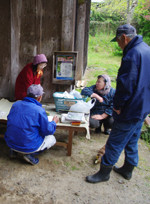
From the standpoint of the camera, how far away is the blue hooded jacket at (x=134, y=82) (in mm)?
2318

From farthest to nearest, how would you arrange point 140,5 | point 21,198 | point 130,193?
point 140,5
point 130,193
point 21,198

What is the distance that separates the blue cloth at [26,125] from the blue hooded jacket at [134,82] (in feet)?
3.58

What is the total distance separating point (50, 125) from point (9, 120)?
23.3 inches

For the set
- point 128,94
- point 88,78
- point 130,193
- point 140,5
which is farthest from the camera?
point 140,5

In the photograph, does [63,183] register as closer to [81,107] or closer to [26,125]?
[26,125]

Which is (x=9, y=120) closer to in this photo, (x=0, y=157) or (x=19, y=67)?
(x=0, y=157)

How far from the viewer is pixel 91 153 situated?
3730 mm

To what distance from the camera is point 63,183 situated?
9.55ft

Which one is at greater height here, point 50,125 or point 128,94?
point 128,94

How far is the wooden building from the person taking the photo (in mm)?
3818

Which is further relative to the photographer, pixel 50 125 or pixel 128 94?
pixel 50 125

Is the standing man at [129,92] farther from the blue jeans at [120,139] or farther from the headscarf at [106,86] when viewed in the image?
the headscarf at [106,86]

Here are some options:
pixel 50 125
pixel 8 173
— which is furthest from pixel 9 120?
pixel 8 173

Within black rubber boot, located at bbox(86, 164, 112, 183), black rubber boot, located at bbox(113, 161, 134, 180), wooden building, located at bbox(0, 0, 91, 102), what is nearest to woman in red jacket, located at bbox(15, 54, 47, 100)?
wooden building, located at bbox(0, 0, 91, 102)
